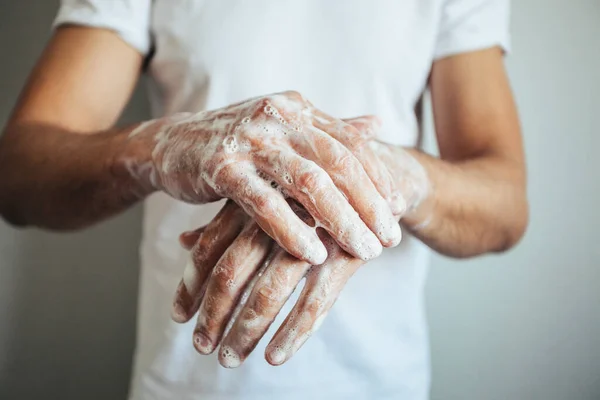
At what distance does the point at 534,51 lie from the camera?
89 centimetres

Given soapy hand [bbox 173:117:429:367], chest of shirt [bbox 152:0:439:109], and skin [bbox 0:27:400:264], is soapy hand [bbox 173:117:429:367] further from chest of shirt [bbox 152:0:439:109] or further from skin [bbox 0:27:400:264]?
chest of shirt [bbox 152:0:439:109]

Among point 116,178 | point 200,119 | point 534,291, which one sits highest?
point 200,119

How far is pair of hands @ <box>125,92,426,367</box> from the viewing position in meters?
0.40

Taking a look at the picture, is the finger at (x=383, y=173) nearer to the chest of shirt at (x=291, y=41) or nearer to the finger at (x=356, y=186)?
the finger at (x=356, y=186)

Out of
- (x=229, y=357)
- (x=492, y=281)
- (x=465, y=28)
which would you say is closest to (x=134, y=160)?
(x=229, y=357)

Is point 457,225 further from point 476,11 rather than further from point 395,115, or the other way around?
point 476,11

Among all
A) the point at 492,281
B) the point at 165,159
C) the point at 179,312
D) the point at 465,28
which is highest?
the point at 465,28

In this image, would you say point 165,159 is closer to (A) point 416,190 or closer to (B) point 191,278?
→ (B) point 191,278

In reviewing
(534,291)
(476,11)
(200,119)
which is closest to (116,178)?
(200,119)

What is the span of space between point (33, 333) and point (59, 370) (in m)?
0.10

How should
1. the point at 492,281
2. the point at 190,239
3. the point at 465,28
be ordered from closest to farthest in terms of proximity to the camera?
the point at 190,239
the point at 465,28
the point at 492,281

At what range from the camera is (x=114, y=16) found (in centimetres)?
66

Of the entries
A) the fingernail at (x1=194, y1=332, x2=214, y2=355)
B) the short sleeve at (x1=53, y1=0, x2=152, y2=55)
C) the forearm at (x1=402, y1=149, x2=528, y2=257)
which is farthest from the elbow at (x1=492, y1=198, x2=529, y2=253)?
the short sleeve at (x1=53, y1=0, x2=152, y2=55)

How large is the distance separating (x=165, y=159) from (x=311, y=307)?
0.21m
